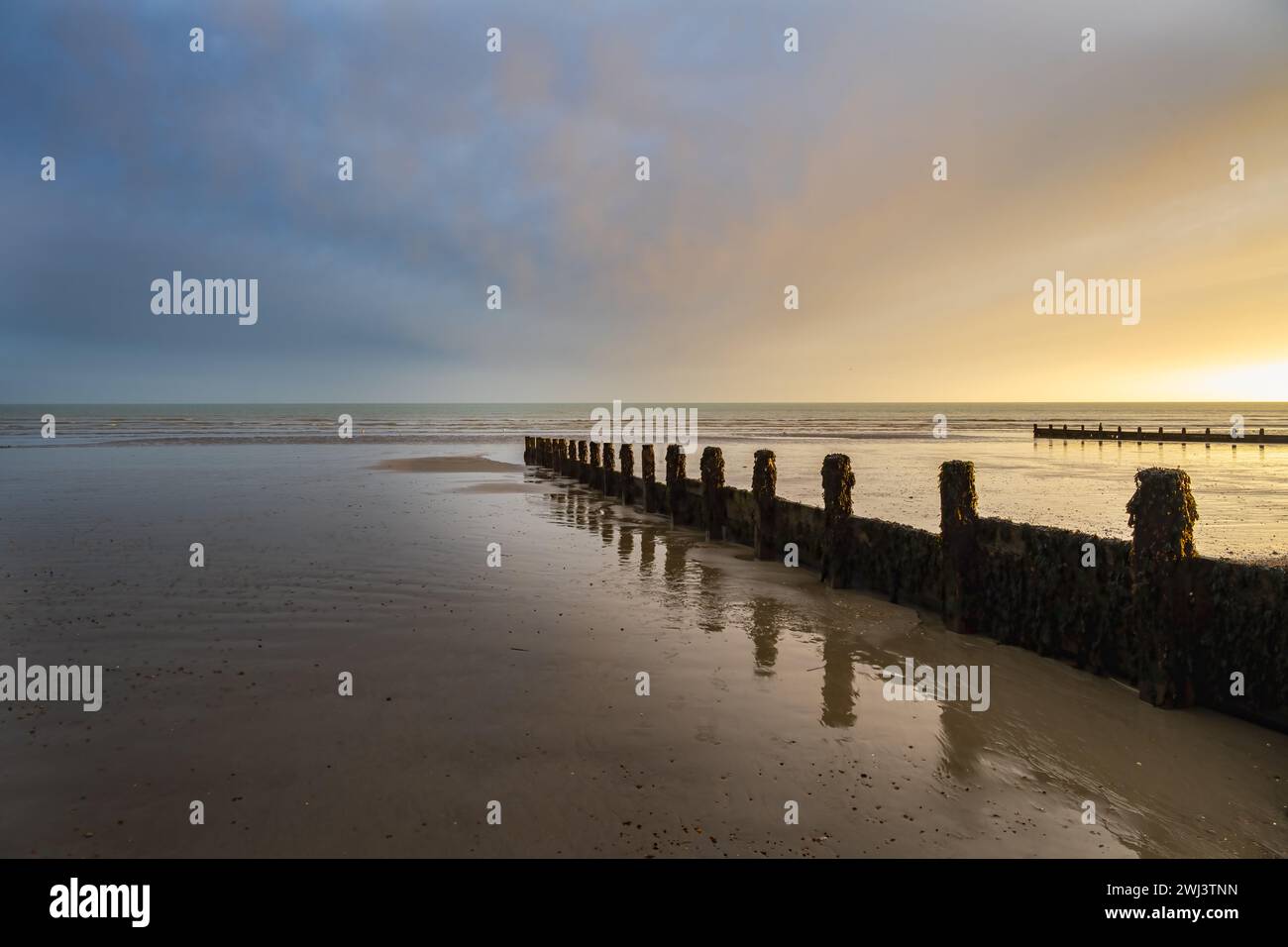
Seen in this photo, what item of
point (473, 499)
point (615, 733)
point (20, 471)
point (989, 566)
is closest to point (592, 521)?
point (473, 499)

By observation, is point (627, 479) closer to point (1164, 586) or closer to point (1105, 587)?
point (1105, 587)

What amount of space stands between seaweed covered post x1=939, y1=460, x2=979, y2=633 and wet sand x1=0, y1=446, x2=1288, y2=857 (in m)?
0.34

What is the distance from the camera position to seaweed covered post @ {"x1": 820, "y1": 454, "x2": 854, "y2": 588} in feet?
33.8

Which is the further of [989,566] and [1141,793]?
[989,566]

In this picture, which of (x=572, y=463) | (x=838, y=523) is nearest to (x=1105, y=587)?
(x=838, y=523)

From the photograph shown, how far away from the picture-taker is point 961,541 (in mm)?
8109

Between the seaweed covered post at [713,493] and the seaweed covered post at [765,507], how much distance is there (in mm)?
1900

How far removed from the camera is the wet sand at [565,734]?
163 inches

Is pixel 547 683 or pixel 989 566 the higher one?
pixel 989 566

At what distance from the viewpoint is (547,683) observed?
6461 millimetres

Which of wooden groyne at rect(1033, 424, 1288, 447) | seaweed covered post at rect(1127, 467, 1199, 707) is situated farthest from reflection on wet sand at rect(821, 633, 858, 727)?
wooden groyne at rect(1033, 424, 1288, 447)
